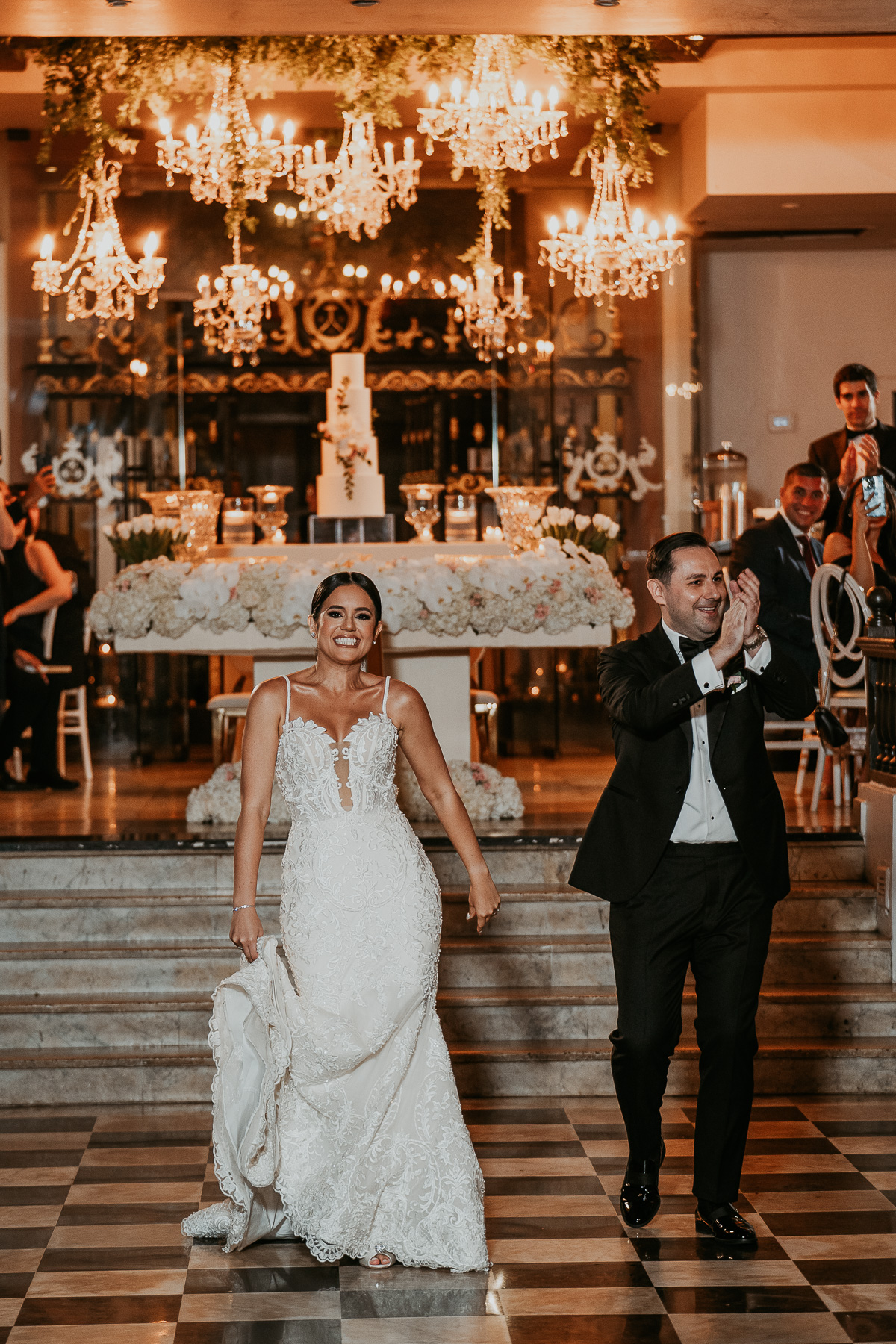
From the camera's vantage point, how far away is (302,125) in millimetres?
10297

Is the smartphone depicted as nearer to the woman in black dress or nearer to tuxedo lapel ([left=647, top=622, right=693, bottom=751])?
tuxedo lapel ([left=647, top=622, right=693, bottom=751])

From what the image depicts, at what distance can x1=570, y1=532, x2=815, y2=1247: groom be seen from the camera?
3777mm

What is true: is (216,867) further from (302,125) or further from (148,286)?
(302,125)

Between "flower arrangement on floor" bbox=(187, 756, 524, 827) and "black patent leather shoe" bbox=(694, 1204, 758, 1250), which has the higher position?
"flower arrangement on floor" bbox=(187, 756, 524, 827)

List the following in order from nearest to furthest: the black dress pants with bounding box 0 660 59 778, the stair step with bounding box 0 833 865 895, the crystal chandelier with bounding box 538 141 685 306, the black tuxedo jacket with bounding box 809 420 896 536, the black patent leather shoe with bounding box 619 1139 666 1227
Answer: the black patent leather shoe with bounding box 619 1139 666 1227, the stair step with bounding box 0 833 865 895, the black tuxedo jacket with bounding box 809 420 896 536, the crystal chandelier with bounding box 538 141 685 306, the black dress pants with bounding box 0 660 59 778

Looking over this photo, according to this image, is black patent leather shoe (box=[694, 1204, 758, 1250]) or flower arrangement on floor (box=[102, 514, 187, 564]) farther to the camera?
flower arrangement on floor (box=[102, 514, 187, 564])

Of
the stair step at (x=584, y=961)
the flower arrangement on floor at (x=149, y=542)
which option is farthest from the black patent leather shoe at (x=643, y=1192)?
the flower arrangement on floor at (x=149, y=542)

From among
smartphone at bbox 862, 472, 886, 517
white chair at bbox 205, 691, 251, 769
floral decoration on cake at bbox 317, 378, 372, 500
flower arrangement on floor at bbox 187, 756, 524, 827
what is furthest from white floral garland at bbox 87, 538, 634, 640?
smartphone at bbox 862, 472, 886, 517

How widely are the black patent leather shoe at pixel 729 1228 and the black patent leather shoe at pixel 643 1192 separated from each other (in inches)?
6.2

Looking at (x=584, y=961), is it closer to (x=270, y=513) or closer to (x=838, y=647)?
(x=838, y=647)

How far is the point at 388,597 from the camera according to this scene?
7012 mm

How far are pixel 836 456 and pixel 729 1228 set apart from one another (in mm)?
5704

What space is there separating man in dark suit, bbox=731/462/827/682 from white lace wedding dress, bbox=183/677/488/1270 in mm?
3963

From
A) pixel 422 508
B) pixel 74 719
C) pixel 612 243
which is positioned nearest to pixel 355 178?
pixel 612 243
